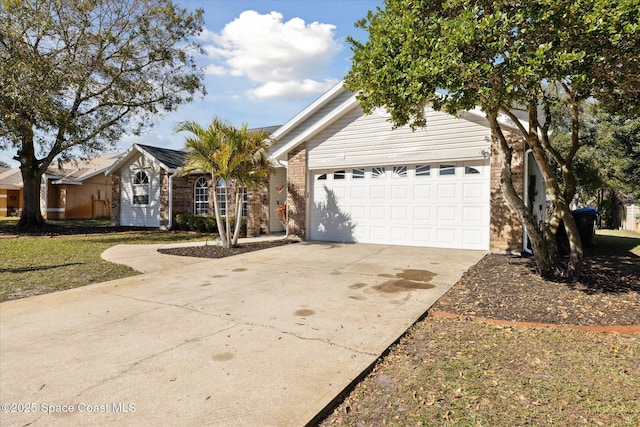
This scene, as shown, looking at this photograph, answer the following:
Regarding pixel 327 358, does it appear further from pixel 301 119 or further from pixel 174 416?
pixel 301 119

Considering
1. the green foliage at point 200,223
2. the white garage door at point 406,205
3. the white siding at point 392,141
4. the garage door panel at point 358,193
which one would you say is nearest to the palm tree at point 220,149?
the white siding at point 392,141

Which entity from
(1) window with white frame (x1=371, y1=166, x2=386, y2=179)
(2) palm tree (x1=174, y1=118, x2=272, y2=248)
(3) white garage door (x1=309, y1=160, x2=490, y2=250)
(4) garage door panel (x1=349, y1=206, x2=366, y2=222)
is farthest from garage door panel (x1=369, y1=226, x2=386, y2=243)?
(2) palm tree (x1=174, y1=118, x2=272, y2=248)

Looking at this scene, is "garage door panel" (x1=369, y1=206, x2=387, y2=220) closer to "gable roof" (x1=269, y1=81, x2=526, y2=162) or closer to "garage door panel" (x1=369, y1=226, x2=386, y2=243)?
"garage door panel" (x1=369, y1=226, x2=386, y2=243)

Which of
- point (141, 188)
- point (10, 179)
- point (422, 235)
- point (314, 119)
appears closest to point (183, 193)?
point (141, 188)

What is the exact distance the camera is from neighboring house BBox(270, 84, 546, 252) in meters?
9.77

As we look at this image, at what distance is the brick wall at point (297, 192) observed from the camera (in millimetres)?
12773

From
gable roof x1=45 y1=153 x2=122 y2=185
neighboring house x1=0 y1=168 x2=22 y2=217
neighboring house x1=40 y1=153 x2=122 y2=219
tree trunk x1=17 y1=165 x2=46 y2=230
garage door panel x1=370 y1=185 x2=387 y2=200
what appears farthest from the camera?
neighboring house x1=0 y1=168 x2=22 y2=217

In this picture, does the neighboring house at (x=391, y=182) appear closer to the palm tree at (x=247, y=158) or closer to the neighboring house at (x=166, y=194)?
the neighboring house at (x=166, y=194)

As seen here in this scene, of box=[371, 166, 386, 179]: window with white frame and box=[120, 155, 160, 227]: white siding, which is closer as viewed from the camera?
box=[371, 166, 386, 179]: window with white frame

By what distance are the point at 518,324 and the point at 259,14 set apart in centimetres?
1141

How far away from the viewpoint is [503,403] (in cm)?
287

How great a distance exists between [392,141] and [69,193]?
25.9 m

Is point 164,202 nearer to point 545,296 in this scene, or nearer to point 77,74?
point 77,74

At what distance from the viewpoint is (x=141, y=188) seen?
19953mm
